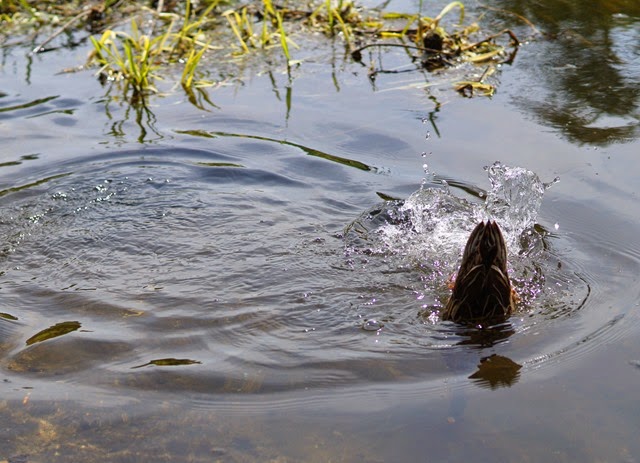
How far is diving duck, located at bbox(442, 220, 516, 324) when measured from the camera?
13.4ft

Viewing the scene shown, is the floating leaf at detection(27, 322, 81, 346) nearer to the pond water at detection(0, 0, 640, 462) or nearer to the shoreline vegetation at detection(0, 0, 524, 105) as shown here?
the pond water at detection(0, 0, 640, 462)

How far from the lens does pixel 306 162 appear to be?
20.0 feet

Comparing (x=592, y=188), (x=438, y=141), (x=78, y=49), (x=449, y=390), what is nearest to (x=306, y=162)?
(x=438, y=141)

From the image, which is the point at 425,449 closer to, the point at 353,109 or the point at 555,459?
the point at 555,459

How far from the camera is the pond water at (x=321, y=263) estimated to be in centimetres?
346

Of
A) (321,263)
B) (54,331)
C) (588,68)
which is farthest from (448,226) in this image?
(588,68)

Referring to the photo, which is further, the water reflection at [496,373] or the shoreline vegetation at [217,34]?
the shoreline vegetation at [217,34]

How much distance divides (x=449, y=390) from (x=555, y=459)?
1.95 ft

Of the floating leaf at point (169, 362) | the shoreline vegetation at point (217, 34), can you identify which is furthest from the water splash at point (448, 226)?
the shoreline vegetation at point (217, 34)

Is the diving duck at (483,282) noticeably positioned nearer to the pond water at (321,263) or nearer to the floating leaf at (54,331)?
the pond water at (321,263)

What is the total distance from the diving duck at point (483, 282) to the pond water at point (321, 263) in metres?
0.12

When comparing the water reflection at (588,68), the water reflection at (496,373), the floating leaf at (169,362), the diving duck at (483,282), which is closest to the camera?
the water reflection at (496,373)

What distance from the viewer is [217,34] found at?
29.0ft

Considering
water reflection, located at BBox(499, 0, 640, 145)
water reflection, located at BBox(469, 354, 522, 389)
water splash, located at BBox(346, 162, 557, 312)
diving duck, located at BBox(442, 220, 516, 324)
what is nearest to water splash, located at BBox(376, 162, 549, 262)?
water splash, located at BBox(346, 162, 557, 312)
